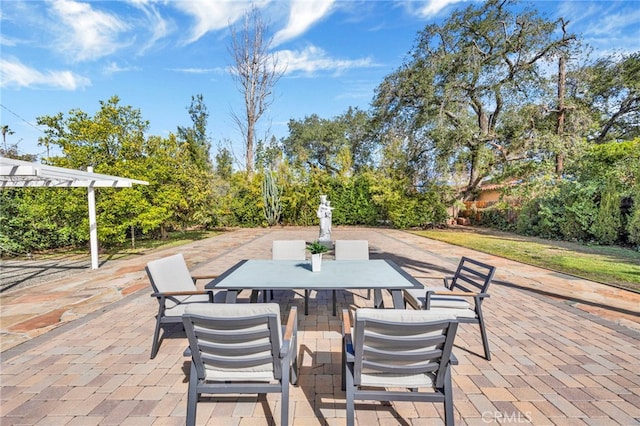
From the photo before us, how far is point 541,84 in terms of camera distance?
41.8 ft

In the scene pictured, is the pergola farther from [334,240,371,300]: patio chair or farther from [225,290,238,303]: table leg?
[334,240,371,300]: patio chair

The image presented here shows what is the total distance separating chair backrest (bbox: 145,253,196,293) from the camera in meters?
2.78

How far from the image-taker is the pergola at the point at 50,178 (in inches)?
147

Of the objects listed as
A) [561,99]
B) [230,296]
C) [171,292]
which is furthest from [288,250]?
[561,99]

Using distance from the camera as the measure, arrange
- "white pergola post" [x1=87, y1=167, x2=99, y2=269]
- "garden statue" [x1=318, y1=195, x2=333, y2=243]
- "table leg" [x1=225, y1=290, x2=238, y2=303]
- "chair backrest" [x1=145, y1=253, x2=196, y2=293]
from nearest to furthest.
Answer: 1. "table leg" [x1=225, y1=290, x2=238, y2=303]
2. "chair backrest" [x1=145, y1=253, x2=196, y2=293]
3. "white pergola post" [x1=87, y1=167, x2=99, y2=269]
4. "garden statue" [x1=318, y1=195, x2=333, y2=243]

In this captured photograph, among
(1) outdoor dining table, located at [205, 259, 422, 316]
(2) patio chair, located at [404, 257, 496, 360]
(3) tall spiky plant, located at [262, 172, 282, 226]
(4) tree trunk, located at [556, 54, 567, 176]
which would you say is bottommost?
(2) patio chair, located at [404, 257, 496, 360]

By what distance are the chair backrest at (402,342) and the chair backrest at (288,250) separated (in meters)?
2.45

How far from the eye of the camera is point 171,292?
106 inches

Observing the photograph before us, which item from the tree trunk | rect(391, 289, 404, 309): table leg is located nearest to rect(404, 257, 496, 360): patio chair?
rect(391, 289, 404, 309): table leg

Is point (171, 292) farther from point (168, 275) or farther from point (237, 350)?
point (237, 350)

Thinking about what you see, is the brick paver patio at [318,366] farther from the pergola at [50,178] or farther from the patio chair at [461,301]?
the pergola at [50,178]

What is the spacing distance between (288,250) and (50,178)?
165 inches

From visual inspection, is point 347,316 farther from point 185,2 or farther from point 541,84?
point 541,84

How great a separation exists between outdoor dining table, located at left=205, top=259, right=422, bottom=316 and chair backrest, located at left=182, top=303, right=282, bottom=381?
785 millimetres
